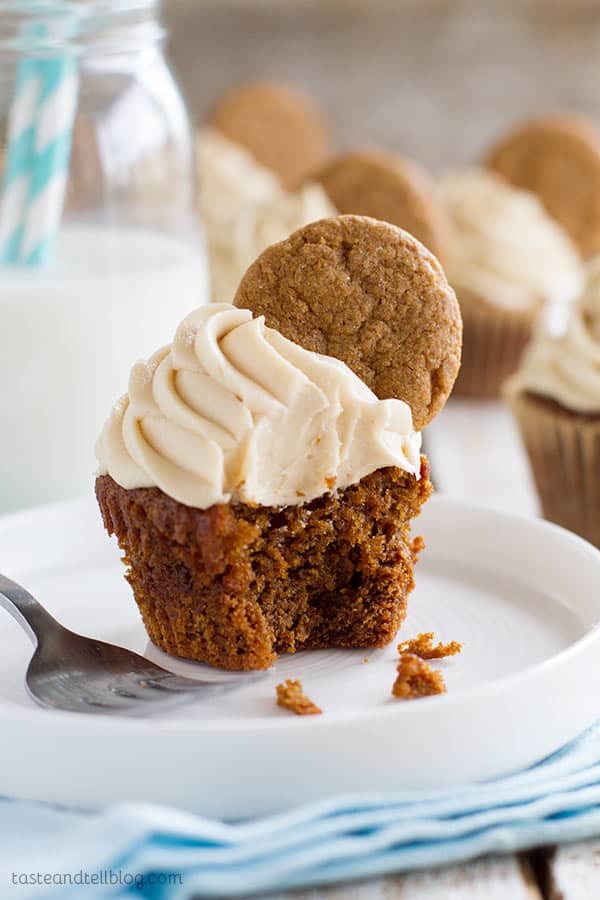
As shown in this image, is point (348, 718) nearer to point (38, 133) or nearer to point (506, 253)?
point (38, 133)

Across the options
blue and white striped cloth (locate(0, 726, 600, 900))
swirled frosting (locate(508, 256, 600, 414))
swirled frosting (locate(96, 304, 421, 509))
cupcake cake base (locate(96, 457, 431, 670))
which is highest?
swirled frosting (locate(508, 256, 600, 414))

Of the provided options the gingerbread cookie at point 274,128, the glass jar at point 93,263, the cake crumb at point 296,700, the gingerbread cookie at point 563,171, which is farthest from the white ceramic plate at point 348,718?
the gingerbread cookie at point 274,128

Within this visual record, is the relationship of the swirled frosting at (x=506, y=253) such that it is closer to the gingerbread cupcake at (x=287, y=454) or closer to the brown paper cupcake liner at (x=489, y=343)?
the brown paper cupcake liner at (x=489, y=343)

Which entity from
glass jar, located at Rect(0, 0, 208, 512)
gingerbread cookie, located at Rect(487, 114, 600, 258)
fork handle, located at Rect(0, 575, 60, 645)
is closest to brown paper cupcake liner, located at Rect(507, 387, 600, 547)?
glass jar, located at Rect(0, 0, 208, 512)

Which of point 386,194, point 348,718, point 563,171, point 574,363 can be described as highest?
point 563,171

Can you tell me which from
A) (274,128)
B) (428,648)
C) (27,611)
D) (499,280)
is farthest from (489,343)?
(27,611)

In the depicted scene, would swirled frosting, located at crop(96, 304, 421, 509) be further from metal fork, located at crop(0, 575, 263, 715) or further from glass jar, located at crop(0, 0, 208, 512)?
glass jar, located at crop(0, 0, 208, 512)

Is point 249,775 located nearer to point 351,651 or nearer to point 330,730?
point 330,730
